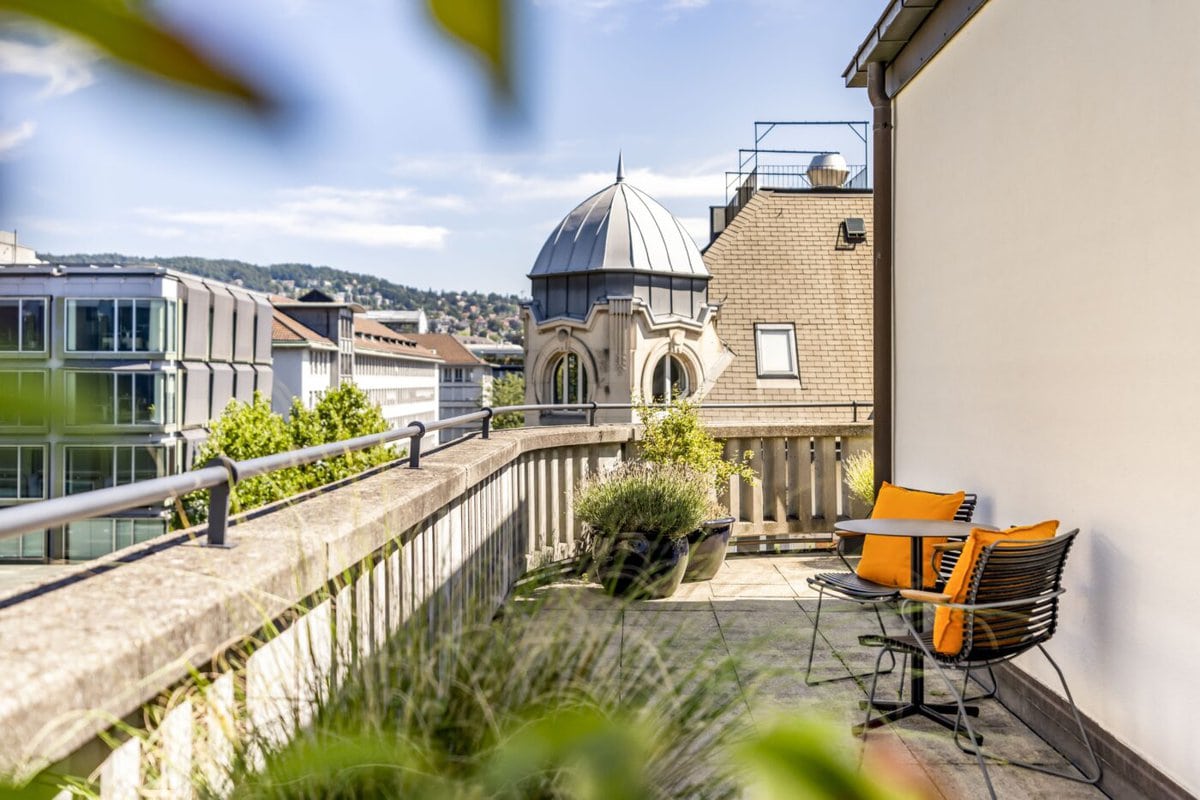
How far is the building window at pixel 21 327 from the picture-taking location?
14.1 inches

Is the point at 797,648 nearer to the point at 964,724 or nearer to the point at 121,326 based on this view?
the point at 964,724

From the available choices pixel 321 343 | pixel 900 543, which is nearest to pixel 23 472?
pixel 321 343

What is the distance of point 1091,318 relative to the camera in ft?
12.7

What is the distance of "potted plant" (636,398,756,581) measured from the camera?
7.05 metres

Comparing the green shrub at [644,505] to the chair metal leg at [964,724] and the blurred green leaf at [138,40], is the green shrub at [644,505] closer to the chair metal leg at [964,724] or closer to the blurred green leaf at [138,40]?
the chair metal leg at [964,724]

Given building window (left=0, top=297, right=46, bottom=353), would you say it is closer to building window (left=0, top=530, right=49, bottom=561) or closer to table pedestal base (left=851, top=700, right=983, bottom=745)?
building window (left=0, top=530, right=49, bottom=561)

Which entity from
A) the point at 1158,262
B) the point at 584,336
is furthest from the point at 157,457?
the point at 584,336

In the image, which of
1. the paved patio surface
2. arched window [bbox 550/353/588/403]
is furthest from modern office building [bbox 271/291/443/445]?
arched window [bbox 550/353/588/403]

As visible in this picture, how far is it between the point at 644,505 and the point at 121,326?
6008 millimetres

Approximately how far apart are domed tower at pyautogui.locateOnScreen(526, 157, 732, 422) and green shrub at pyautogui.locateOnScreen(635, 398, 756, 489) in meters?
17.4

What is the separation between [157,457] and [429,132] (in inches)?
6.9

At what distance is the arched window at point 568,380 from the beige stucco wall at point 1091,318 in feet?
70.9

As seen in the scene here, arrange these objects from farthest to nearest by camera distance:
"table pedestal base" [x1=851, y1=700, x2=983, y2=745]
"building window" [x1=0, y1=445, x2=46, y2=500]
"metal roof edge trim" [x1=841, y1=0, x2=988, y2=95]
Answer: "metal roof edge trim" [x1=841, y1=0, x2=988, y2=95]
"table pedestal base" [x1=851, y1=700, x2=983, y2=745]
"building window" [x1=0, y1=445, x2=46, y2=500]

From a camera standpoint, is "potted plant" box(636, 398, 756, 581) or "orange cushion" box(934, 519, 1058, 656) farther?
"potted plant" box(636, 398, 756, 581)
